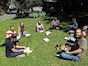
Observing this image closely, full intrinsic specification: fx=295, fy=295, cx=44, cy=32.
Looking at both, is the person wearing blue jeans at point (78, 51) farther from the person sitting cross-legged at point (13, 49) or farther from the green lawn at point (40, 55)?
the person sitting cross-legged at point (13, 49)

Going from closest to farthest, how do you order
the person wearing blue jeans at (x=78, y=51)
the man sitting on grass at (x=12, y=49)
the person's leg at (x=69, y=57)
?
the person wearing blue jeans at (x=78, y=51)
the person's leg at (x=69, y=57)
the man sitting on grass at (x=12, y=49)

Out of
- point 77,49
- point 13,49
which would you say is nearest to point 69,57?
point 77,49

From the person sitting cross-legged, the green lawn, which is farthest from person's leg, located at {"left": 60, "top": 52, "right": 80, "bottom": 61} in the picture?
the person sitting cross-legged

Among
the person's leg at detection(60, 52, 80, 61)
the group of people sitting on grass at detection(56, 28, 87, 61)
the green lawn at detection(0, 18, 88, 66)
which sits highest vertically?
the group of people sitting on grass at detection(56, 28, 87, 61)

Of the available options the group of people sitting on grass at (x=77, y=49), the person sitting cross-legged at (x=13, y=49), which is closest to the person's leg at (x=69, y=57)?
the group of people sitting on grass at (x=77, y=49)

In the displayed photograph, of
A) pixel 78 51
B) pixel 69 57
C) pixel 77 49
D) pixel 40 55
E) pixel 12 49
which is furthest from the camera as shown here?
pixel 40 55

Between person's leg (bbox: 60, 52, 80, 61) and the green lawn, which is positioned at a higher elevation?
person's leg (bbox: 60, 52, 80, 61)

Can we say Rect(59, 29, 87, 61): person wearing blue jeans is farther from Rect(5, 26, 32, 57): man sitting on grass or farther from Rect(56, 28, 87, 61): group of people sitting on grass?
Rect(5, 26, 32, 57): man sitting on grass

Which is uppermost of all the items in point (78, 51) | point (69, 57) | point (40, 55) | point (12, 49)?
point (78, 51)

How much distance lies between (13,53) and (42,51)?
5.69 ft

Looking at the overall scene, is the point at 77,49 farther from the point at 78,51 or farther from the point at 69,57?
the point at 69,57

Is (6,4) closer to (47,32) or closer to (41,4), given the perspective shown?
(41,4)

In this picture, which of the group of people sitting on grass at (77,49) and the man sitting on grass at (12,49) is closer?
the group of people sitting on grass at (77,49)

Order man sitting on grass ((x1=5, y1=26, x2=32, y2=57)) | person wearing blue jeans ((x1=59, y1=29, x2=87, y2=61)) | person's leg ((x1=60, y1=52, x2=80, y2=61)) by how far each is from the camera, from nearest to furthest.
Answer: person wearing blue jeans ((x1=59, y1=29, x2=87, y2=61))
person's leg ((x1=60, y1=52, x2=80, y2=61))
man sitting on grass ((x1=5, y1=26, x2=32, y2=57))
